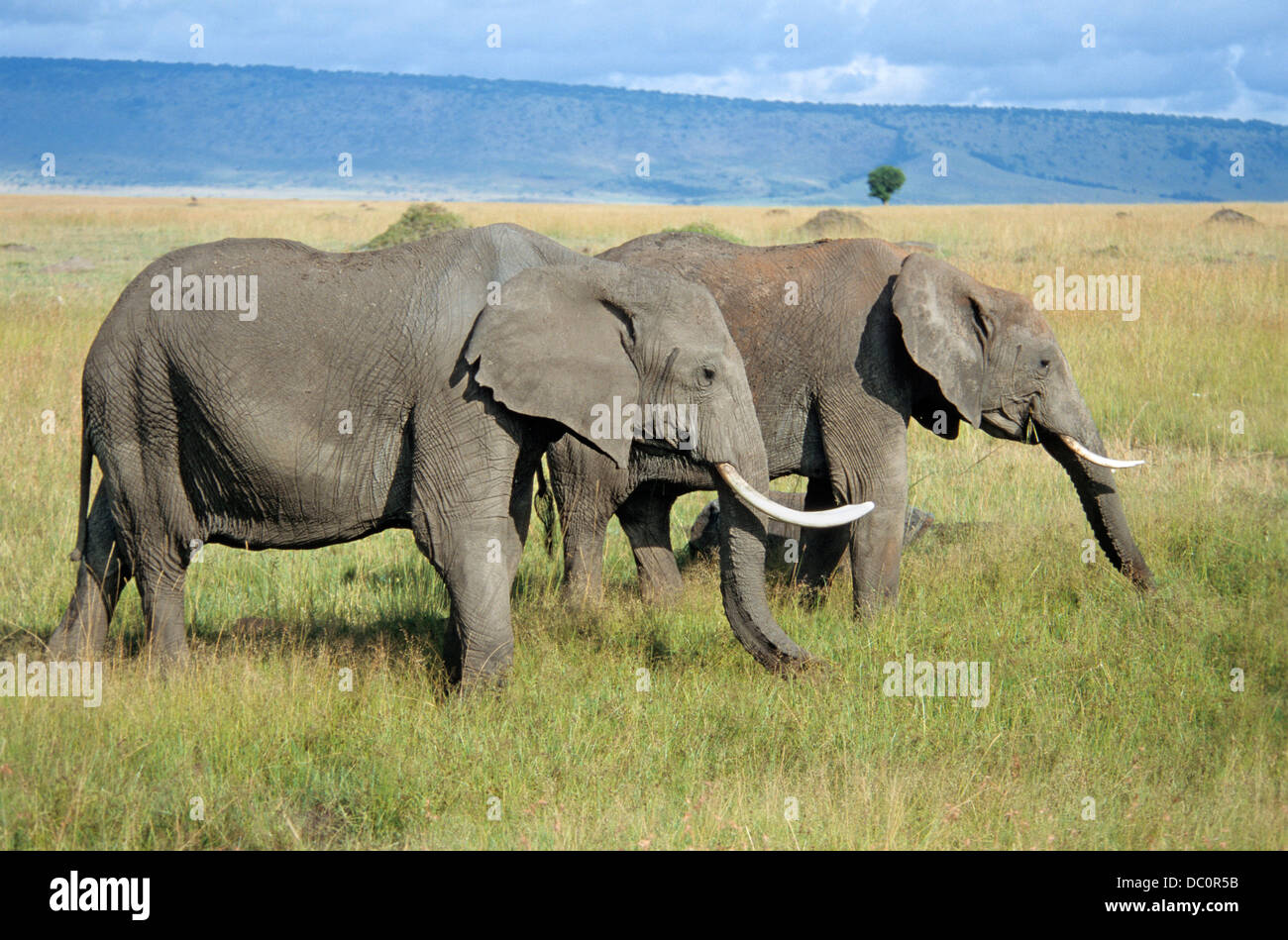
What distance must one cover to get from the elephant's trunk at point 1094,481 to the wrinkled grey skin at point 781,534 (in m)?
1.22

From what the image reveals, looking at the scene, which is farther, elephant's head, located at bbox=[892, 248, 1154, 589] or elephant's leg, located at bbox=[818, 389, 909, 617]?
elephant's leg, located at bbox=[818, 389, 909, 617]

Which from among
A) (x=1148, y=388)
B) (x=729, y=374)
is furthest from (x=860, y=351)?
(x=1148, y=388)

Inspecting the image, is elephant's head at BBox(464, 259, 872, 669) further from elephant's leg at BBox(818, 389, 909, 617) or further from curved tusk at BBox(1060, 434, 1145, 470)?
curved tusk at BBox(1060, 434, 1145, 470)

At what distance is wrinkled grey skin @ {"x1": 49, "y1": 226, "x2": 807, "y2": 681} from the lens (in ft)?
18.7

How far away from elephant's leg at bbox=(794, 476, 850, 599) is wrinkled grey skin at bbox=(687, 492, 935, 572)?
0.17m

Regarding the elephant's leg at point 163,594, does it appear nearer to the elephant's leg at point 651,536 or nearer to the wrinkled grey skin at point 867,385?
the wrinkled grey skin at point 867,385

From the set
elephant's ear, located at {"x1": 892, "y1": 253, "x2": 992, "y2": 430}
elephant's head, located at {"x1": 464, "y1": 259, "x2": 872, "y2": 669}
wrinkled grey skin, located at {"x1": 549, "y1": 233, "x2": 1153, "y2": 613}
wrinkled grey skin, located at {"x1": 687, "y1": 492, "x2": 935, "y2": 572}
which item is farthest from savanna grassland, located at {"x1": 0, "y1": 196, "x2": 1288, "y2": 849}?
elephant's ear, located at {"x1": 892, "y1": 253, "x2": 992, "y2": 430}

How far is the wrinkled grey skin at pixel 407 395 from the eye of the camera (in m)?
5.71

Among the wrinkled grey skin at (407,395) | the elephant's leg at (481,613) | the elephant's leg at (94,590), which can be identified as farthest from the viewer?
the elephant's leg at (94,590)

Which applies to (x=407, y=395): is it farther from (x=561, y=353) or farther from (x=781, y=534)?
(x=781, y=534)

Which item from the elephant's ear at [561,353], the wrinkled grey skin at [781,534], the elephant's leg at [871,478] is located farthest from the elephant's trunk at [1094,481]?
the elephant's ear at [561,353]

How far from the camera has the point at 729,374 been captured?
572cm

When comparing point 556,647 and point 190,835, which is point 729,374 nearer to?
point 556,647

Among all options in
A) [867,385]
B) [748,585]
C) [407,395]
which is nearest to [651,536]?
[867,385]
